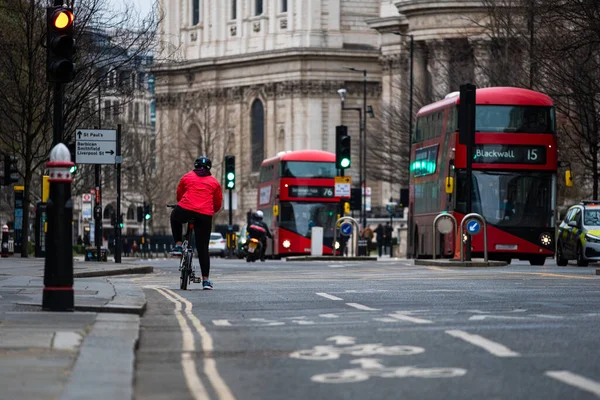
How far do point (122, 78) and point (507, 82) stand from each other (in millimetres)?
19742

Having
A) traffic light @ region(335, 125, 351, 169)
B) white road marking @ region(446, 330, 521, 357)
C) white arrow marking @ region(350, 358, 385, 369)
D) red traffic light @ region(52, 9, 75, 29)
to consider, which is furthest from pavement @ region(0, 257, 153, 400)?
traffic light @ region(335, 125, 351, 169)

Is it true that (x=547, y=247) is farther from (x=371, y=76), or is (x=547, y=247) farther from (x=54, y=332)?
(x=371, y=76)

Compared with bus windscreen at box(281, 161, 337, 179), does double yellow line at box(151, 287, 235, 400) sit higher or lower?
lower

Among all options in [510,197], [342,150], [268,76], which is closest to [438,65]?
[268,76]

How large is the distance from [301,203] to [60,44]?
163 feet

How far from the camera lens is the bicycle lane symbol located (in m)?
10.8

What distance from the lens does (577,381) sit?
405 inches

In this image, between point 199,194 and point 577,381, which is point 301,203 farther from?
point 577,381

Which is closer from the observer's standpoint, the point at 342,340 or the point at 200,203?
the point at 342,340

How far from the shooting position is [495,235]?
148 ft

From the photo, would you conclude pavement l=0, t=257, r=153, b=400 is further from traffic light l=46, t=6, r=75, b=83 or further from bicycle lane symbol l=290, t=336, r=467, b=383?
traffic light l=46, t=6, r=75, b=83

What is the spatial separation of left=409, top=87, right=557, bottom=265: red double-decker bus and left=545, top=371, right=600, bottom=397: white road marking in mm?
33678

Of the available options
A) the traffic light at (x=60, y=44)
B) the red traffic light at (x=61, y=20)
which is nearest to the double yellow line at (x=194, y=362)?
the traffic light at (x=60, y=44)

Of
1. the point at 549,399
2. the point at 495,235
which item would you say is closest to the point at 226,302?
the point at 549,399
